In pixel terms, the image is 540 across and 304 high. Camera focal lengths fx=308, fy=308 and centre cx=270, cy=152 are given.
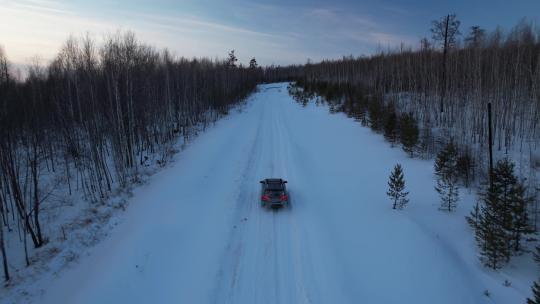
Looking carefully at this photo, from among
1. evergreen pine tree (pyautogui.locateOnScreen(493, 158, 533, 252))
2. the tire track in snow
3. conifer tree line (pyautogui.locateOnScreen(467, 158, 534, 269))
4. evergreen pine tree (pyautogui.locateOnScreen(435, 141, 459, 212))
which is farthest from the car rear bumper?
evergreen pine tree (pyautogui.locateOnScreen(493, 158, 533, 252))

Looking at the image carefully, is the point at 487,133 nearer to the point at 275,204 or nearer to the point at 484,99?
the point at 484,99

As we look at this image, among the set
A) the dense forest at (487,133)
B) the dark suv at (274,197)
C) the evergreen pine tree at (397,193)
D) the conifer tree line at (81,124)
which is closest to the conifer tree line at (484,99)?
the dense forest at (487,133)

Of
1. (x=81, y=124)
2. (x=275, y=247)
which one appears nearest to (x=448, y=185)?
(x=275, y=247)

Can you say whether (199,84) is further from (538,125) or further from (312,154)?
(538,125)

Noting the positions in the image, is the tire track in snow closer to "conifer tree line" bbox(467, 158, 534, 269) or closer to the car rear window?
the car rear window

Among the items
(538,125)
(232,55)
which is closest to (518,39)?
(538,125)

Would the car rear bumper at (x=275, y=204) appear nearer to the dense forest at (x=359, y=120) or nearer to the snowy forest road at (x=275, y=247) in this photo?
the snowy forest road at (x=275, y=247)
